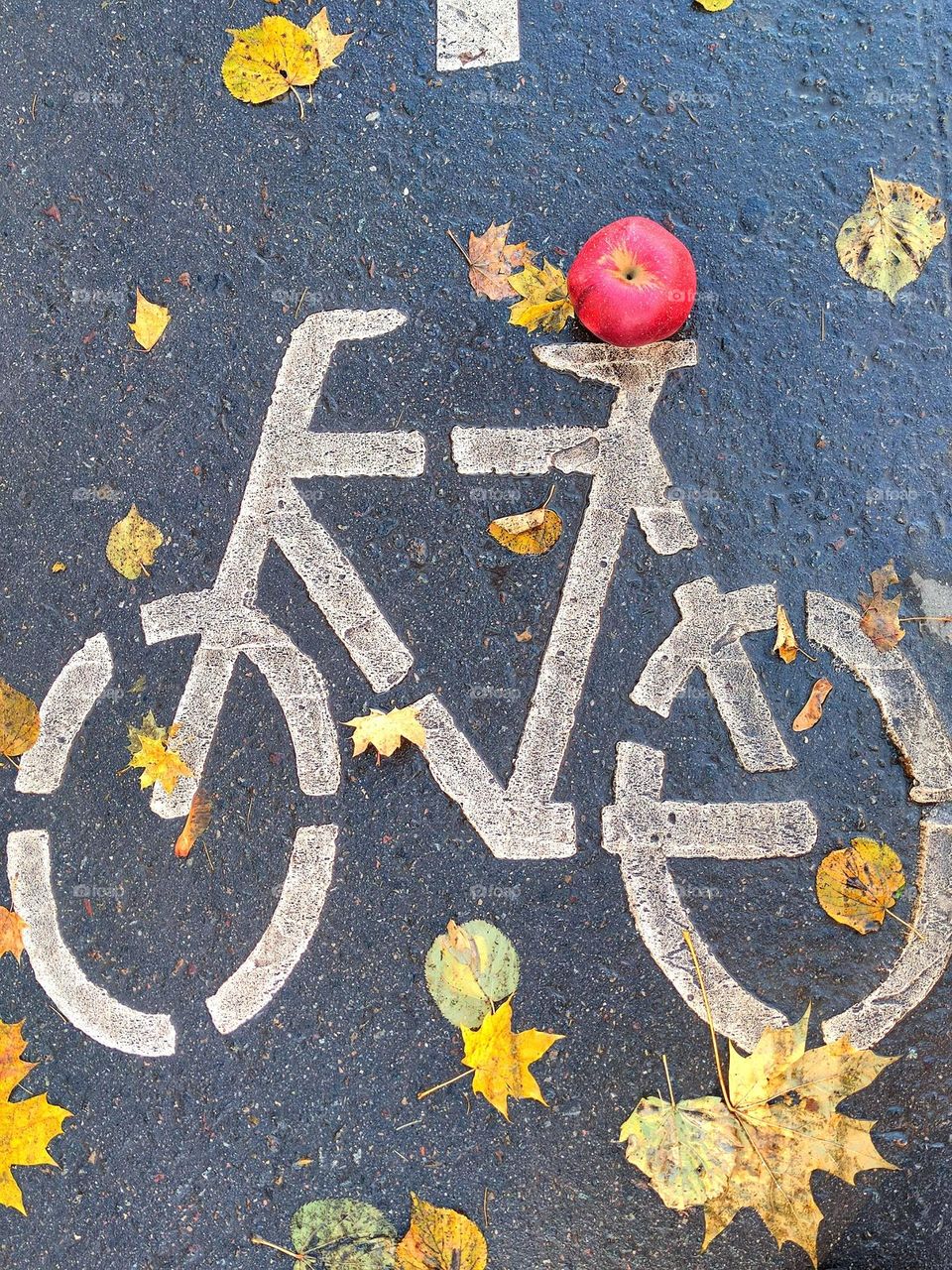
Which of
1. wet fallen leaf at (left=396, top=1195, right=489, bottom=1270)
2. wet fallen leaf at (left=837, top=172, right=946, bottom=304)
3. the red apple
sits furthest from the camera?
wet fallen leaf at (left=837, top=172, right=946, bottom=304)

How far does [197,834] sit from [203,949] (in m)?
0.29

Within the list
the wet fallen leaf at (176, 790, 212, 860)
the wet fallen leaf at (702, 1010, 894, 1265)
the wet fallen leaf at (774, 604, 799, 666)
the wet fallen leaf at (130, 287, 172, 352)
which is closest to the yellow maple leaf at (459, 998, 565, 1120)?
the wet fallen leaf at (702, 1010, 894, 1265)

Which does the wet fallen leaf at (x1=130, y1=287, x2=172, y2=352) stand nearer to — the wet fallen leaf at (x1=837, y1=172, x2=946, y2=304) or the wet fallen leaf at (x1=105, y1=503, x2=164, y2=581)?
the wet fallen leaf at (x1=105, y1=503, x2=164, y2=581)

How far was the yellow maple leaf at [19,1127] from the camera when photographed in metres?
2.07

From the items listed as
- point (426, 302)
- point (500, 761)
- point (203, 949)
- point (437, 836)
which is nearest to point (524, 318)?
point (426, 302)

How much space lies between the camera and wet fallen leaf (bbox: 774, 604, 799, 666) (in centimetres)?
207

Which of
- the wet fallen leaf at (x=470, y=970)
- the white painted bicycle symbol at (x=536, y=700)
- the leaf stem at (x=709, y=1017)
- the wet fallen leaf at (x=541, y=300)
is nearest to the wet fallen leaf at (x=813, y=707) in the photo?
the white painted bicycle symbol at (x=536, y=700)

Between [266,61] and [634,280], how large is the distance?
1208mm

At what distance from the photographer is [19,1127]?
207cm

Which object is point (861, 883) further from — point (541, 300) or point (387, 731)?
point (541, 300)

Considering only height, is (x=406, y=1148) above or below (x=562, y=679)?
below

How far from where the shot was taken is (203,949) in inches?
81.5

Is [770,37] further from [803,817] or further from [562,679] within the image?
[803,817]

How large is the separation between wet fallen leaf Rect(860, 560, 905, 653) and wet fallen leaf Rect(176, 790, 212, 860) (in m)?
1.75
